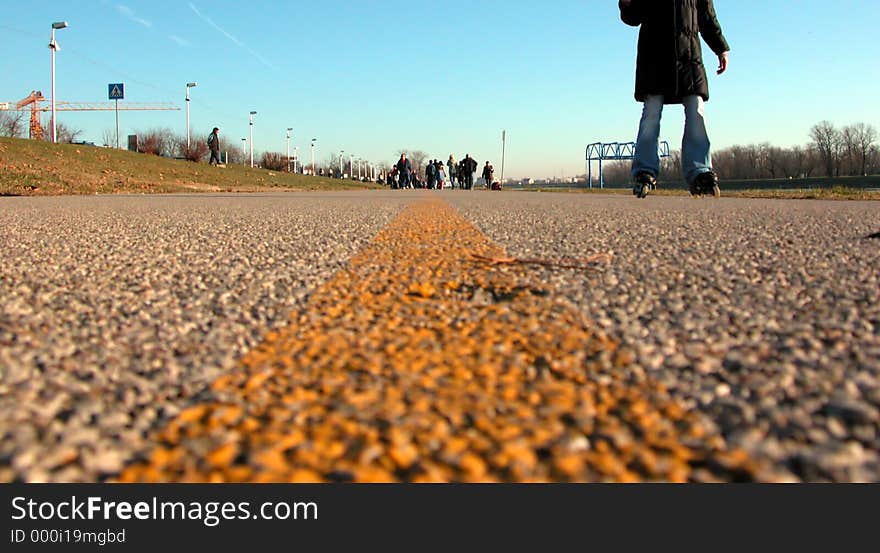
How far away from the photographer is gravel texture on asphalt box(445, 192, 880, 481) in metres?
1.08

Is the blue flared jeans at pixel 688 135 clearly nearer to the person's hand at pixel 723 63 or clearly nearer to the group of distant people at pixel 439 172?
the person's hand at pixel 723 63

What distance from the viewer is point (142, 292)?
2.37m

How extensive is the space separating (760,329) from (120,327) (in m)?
1.75

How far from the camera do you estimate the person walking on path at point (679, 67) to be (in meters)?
7.55

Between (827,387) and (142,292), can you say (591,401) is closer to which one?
(827,387)

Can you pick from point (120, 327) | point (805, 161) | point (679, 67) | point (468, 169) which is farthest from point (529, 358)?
point (805, 161)

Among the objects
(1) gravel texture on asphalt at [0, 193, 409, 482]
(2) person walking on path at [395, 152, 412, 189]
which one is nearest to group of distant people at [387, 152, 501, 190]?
(2) person walking on path at [395, 152, 412, 189]

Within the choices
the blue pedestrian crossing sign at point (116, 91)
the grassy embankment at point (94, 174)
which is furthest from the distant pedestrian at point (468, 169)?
the blue pedestrian crossing sign at point (116, 91)

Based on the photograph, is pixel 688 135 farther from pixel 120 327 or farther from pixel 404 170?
pixel 404 170

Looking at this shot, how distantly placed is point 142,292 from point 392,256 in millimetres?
1273

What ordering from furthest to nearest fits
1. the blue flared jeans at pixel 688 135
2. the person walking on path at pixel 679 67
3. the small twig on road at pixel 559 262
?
1. the blue flared jeans at pixel 688 135
2. the person walking on path at pixel 679 67
3. the small twig on road at pixel 559 262

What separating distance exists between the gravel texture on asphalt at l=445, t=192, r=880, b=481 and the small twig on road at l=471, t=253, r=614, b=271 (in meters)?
0.10

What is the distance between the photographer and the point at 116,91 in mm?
52469

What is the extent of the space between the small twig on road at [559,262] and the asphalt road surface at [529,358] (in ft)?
0.19
